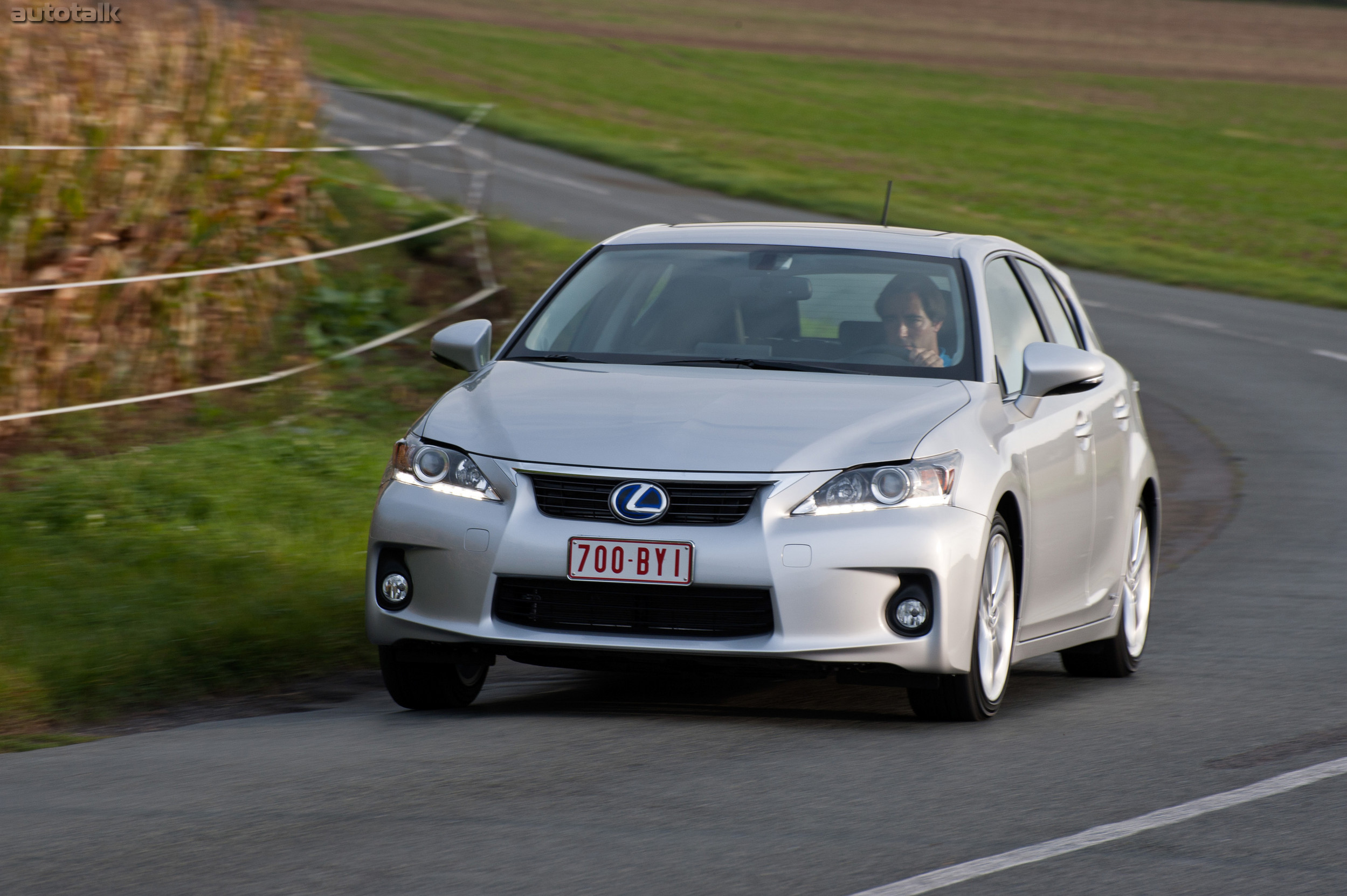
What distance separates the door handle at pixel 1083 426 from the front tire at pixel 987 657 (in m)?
0.92

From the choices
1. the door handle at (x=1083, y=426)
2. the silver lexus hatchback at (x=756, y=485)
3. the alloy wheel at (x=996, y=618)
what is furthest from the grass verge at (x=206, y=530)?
the door handle at (x=1083, y=426)

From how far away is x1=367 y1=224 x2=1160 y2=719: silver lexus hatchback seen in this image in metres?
6.42

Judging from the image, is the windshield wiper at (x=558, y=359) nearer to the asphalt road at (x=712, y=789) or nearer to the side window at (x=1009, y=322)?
the asphalt road at (x=712, y=789)

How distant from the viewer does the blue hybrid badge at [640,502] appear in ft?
21.0

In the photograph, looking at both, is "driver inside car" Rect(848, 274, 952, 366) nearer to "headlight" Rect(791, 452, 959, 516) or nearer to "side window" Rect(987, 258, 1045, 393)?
"side window" Rect(987, 258, 1045, 393)

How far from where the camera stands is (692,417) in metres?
6.69

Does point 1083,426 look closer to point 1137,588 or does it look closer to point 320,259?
point 1137,588

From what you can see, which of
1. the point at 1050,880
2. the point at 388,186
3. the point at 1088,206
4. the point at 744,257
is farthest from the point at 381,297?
the point at 1088,206

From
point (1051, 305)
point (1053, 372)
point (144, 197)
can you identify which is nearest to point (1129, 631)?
point (1051, 305)

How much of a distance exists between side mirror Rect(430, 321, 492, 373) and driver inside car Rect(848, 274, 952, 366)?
132cm

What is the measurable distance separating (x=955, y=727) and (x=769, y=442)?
1.13m

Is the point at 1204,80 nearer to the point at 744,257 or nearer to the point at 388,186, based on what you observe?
the point at 388,186

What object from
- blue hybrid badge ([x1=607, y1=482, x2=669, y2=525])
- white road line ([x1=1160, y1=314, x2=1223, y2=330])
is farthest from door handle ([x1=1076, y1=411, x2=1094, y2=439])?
white road line ([x1=1160, y1=314, x2=1223, y2=330])

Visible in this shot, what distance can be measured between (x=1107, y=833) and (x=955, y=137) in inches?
1725
